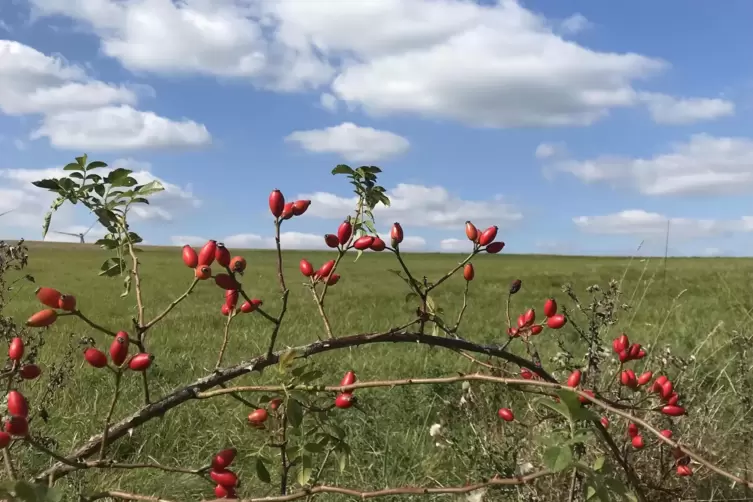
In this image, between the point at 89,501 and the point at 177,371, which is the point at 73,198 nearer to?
the point at 89,501

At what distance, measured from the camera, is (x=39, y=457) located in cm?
353

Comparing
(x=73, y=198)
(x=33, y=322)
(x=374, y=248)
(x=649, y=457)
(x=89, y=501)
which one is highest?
(x=73, y=198)

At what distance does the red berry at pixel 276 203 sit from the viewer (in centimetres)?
137

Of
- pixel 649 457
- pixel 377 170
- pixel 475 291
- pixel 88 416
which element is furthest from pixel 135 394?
pixel 475 291

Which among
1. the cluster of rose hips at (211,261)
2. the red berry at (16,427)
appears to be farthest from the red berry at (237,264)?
the red berry at (16,427)

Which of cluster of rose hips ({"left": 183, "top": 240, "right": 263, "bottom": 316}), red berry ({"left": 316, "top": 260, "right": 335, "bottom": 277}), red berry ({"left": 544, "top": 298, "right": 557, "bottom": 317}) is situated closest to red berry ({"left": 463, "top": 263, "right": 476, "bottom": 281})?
red berry ({"left": 544, "top": 298, "right": 557, "bottom": 317})

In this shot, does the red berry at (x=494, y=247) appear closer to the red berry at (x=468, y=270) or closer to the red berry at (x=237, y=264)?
the red berry at (x=468, y=270)

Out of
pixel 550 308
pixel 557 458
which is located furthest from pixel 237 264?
pixel 550 308

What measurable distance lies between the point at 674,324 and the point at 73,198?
332 inches

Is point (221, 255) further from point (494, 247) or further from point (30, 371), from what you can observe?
point (494, 247)

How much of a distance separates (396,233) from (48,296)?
685 millimetres

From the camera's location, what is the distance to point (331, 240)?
1.47 meters

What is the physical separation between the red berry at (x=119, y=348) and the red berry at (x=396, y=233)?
0.57 m

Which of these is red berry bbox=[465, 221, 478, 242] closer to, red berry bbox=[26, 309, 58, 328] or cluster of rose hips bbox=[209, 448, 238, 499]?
cluster of rose hips bbox=[209, 448, 238, 499]
